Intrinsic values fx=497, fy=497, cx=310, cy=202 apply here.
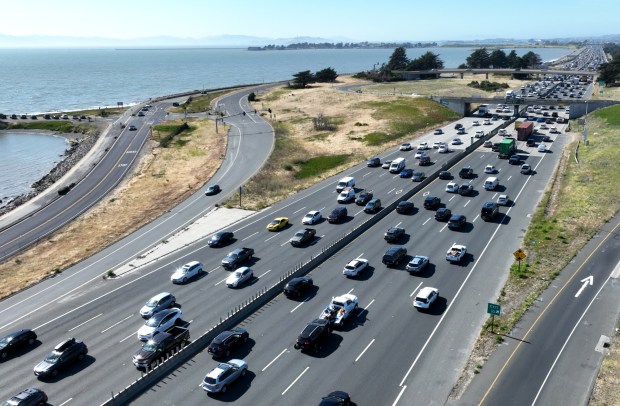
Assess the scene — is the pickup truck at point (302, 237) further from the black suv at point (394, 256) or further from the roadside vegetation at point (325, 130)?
the roadside vegetation at point (325, 130)

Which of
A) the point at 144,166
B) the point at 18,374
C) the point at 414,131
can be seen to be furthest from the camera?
the point at 414,131

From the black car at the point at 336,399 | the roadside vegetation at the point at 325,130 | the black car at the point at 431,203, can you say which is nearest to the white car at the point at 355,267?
the black car at the point at 336,399

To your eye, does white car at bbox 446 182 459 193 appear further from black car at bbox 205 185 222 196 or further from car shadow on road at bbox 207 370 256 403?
car shadow on road at bbox 207 370 256 403

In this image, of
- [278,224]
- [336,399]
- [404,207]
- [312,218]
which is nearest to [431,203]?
[404,207]

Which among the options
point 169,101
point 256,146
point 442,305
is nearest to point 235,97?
point 169,101

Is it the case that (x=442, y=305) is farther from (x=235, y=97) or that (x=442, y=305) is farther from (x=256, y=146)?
(x=235, y=97)

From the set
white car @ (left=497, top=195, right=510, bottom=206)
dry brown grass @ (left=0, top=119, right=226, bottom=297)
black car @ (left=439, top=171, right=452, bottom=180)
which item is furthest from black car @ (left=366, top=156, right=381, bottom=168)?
dry brown grass @ (left=0, top=119, right=226, bottom=297)
